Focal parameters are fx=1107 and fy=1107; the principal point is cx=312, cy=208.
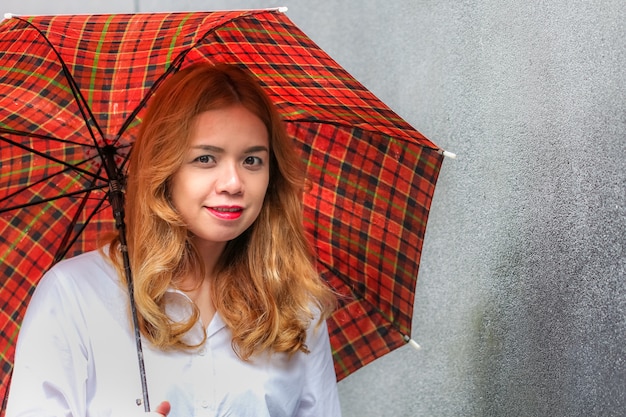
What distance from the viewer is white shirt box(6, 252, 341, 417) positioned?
2.57m

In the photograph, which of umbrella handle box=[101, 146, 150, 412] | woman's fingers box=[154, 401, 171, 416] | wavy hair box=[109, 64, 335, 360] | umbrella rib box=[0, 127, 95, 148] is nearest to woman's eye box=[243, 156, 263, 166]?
wavy hair box=[109, 64, 335, 360]

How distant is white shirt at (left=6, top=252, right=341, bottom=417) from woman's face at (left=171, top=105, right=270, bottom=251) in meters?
0.24

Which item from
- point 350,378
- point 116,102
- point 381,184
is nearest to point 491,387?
point 350,378

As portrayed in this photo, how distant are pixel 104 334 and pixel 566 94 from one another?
1.76m

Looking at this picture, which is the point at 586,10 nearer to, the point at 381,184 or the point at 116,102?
the point at 381,184

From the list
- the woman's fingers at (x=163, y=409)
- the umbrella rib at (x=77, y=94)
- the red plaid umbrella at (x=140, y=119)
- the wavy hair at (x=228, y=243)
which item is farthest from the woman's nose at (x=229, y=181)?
the woman's fingers at (x=163, y=409)

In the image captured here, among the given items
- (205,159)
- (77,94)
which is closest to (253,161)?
(205,159)

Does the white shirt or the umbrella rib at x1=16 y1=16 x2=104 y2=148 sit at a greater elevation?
the umbrella rib at x1=16 y1=16 x2=104 y2=148

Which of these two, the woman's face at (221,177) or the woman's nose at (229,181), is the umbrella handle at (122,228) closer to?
the woman's face at (221,177)

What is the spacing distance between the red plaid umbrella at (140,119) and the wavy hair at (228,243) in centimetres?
7

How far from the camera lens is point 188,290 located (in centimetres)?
283

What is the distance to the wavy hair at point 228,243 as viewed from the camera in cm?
268

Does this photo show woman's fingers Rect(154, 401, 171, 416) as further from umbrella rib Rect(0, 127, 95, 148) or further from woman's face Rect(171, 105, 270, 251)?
umbrella rib Rect(0, 127, 95, 148)

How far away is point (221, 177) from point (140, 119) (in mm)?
406
